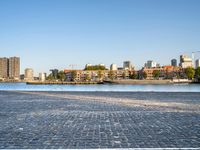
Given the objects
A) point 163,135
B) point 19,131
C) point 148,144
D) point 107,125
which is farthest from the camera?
point 107,125

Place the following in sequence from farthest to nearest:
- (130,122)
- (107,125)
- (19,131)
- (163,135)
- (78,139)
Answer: (130,122) → (107,125) → (19,131) → (163,135) → (78,139)

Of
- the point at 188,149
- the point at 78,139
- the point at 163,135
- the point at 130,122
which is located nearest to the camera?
the point at 188,149

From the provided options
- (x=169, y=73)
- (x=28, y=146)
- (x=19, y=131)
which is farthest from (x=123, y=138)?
(x=169, y=73)

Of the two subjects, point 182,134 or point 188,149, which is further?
point 182,134

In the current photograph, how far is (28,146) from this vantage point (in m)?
6.70

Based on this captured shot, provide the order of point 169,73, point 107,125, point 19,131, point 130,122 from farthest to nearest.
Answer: point 169,73 < point 130,122 < point 107,125 < point 19,131

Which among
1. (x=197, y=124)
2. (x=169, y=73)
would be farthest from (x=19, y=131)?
(x=169, y=73)

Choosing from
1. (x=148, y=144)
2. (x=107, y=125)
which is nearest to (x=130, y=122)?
(x=107, y=125)

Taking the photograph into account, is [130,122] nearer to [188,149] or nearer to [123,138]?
[123,138]

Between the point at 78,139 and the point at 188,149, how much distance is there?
265 cm

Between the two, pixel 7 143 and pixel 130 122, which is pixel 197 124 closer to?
pixel 130 122

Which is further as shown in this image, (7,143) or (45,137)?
(45,137)

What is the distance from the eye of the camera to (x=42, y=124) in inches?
394

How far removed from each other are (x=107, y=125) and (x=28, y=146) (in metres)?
3.64
